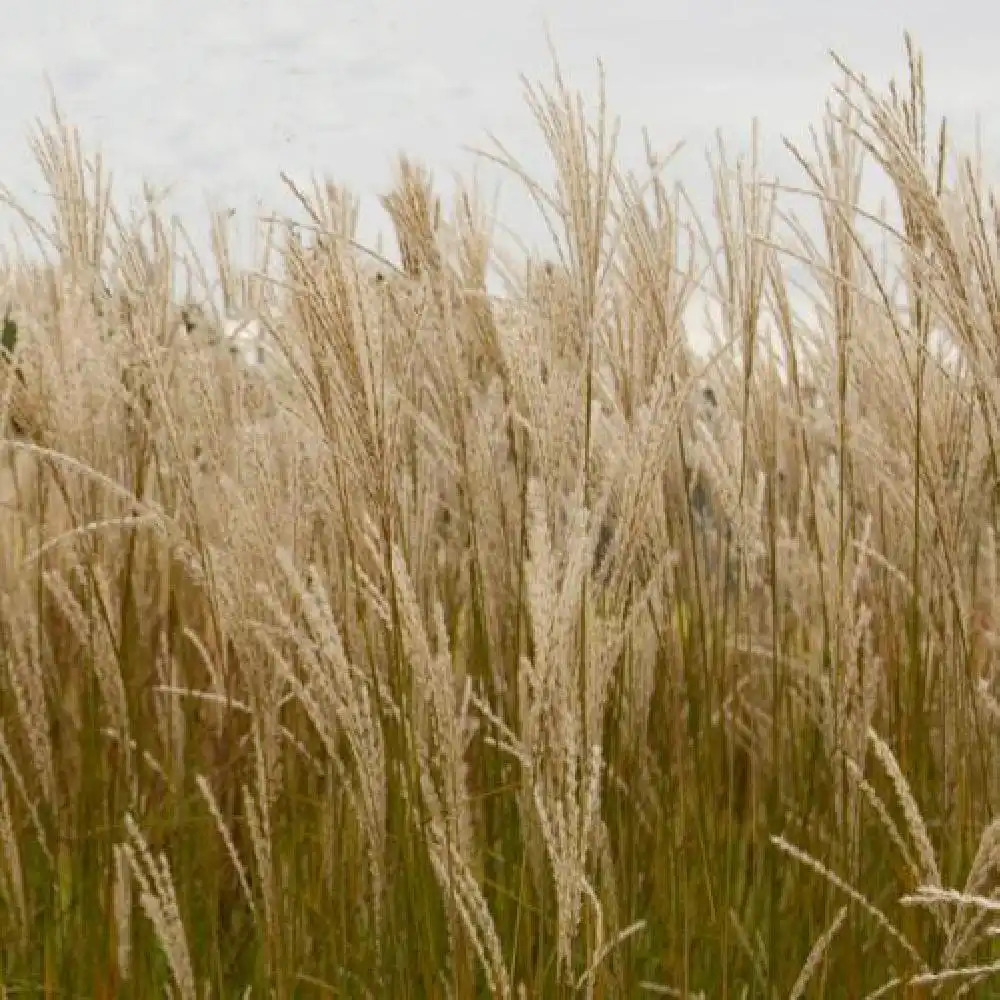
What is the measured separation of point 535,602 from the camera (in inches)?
56.8

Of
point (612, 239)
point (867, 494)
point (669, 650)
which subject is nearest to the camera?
point (612, 239)

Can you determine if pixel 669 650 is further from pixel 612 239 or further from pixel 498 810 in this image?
pixel 612 239

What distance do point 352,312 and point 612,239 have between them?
50cm

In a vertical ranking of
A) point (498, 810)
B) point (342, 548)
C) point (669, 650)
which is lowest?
point (498, 810)

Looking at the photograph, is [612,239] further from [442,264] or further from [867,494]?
[867,494]

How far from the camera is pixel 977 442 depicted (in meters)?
2.37

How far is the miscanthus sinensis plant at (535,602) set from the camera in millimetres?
1679

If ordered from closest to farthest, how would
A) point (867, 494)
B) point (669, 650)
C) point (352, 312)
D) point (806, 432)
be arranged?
point (352, 312)
point (669, 650)
point (806, 432)
point (867, 494)

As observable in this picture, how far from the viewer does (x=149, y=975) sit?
2385 mm

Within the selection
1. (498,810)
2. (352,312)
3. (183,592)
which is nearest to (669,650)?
(498,810)

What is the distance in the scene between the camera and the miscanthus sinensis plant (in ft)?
5.51

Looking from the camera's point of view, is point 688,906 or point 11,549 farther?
point 11,549

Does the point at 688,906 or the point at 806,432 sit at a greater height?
the point at 806,432

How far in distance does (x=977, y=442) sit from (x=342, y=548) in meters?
0.85
